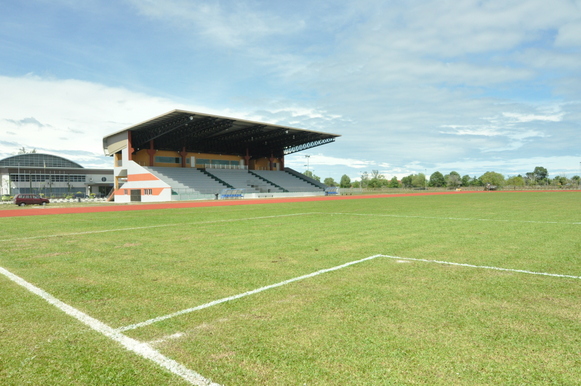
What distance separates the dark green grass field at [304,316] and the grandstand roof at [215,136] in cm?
3843

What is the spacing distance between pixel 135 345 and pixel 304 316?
1738 mm

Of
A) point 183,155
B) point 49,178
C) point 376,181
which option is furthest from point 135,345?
point 376,181

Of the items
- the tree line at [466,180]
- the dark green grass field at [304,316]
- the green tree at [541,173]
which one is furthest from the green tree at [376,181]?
the dark green grass field at [304,316]

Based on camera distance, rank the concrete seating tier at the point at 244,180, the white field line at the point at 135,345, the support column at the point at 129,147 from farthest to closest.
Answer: the concrete seating tier at the point at 244,180
the support column at the point at 129,147
the white field line at the point at 135,345

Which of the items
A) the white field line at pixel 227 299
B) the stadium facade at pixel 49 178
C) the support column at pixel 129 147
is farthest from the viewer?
the stadium facade at pixel 49 178

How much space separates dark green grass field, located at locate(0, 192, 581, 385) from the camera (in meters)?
2.88

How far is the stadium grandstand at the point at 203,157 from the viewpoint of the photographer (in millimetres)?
47094

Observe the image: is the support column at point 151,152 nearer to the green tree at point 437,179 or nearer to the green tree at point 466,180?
the green tree at point 437,179

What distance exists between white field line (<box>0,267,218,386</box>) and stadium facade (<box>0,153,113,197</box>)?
82.4 metres

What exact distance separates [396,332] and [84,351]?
2.92m

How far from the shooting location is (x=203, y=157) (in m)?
61.0

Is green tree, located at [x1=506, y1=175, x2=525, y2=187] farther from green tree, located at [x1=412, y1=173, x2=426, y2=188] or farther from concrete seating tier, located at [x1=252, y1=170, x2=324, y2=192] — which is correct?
concrete seating tier, located at [x1=252, y1=170, x2=324, y2=192]

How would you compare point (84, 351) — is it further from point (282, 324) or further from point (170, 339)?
point (282, 324)

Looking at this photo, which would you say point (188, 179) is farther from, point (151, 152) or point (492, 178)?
point (492, 178)
